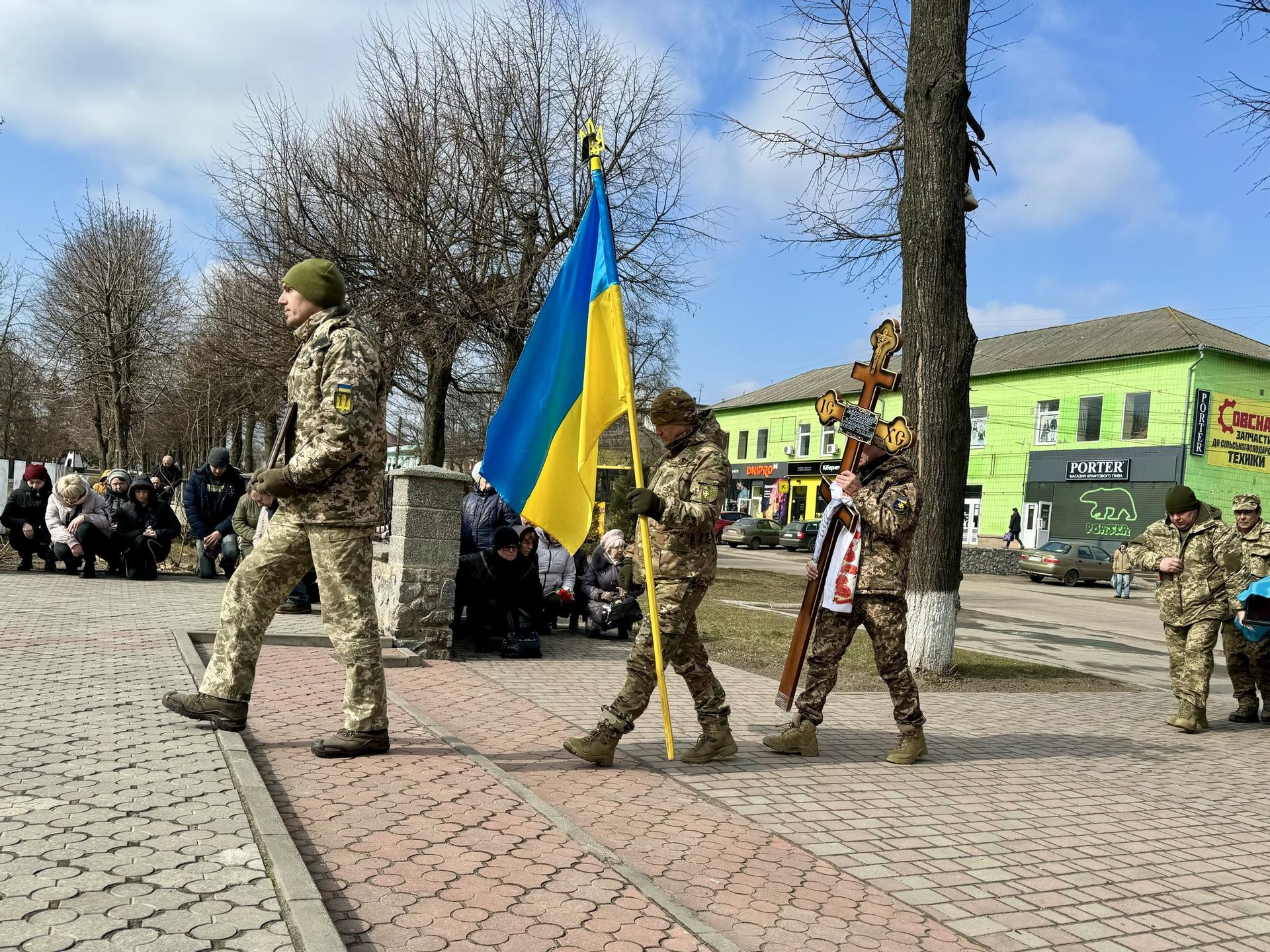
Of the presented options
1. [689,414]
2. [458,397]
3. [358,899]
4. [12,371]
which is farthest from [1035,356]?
[358,899]

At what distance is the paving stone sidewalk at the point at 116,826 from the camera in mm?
2824

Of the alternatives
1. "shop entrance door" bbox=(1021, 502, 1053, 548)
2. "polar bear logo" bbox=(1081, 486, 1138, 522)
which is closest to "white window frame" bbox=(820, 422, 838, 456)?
"shop entrance door" bbox=(1021, 502, 1053, 548)

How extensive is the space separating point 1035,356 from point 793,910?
1703 inches

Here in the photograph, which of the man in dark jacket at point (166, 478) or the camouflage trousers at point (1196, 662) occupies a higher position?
the man in dark jacket at point (166, 478)

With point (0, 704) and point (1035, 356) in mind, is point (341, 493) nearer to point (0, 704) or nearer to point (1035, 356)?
point (0, 704)

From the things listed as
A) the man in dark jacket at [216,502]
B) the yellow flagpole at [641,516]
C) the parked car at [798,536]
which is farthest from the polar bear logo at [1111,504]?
the yellow flagpole at [641,516]

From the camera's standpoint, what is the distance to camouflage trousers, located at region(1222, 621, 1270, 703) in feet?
28.0

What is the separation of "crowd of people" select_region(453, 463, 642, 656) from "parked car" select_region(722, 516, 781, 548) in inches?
1383

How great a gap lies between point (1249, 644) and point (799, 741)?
479cm

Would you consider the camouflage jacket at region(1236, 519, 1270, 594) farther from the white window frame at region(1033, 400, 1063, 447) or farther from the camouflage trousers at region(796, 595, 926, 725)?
the white window frame at region(1033, 400, 1063, 447)

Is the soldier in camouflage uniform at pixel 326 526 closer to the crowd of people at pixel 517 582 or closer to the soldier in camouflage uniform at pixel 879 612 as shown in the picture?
the soldier in camouflage uniform at pixel 879 612

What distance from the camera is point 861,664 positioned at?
10.6 m

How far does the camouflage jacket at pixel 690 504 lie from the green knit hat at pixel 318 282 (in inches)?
75.5

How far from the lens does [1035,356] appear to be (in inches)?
1699
